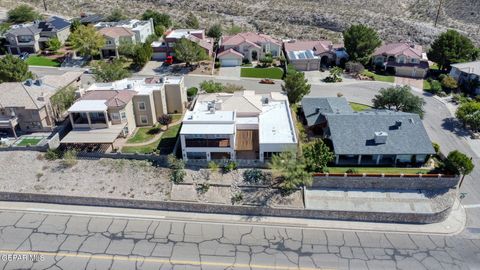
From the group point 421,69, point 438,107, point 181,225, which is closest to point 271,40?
point 421,69

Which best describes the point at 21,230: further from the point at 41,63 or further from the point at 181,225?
the point at 41,63

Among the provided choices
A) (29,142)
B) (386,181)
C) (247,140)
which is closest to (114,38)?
(29,142)

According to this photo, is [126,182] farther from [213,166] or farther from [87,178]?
[213,166]

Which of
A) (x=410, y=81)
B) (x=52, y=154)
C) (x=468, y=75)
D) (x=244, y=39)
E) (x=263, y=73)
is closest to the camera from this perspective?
(x=52, y=154)

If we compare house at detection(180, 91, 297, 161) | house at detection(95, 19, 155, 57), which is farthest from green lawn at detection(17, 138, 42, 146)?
house at detection(95, 19, 155, 57)

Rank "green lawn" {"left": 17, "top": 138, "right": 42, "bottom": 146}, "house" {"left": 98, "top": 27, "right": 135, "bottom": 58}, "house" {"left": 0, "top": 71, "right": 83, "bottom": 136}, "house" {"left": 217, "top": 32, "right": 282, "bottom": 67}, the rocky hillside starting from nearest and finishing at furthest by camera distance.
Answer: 1. "green lawn" {"left": 17, "top": 138, "right": 42, "bottom": 146}
2. "house" {"left": 0, "top": 71, "right": 83, "bottom": 136}
3. "house" {"left": 217, "top": 32, "right": 282, "bottom": 67}
4. "house" {"left": 98, "top": 27, "right": 135, "bottom": 58}
5. the rocky hillside

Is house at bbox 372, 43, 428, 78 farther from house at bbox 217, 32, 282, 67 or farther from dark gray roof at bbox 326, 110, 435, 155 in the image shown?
dark gray roof at bbox 326, 110, 435, 155
